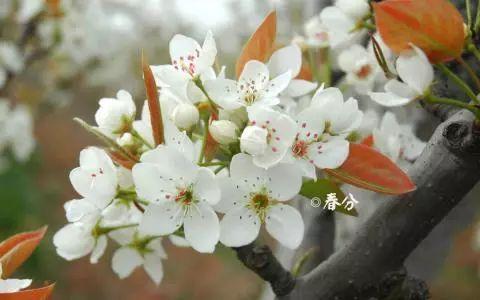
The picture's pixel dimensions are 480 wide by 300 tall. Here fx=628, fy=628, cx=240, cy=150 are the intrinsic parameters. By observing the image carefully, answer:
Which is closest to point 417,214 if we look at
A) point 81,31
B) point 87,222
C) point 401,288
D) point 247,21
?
point 401,288

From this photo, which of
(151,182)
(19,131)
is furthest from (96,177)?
(19,131)

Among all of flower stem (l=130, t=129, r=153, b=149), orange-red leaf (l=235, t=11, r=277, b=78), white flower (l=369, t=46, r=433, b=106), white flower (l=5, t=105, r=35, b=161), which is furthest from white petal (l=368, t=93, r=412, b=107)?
white flower (l=5, t=105, r=35, b=161)

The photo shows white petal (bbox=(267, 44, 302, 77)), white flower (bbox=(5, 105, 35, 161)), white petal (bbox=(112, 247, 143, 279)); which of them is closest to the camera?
white petal (bbox=(267, 44, 302, 77))

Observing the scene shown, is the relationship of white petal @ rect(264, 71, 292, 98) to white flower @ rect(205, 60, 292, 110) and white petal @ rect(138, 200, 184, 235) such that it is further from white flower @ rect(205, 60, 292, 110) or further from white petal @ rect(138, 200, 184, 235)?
white petal @ rect(138, 200, 184, 235)

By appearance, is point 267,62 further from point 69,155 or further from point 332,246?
point 69,155

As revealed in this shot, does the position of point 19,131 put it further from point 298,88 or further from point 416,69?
point 416,69

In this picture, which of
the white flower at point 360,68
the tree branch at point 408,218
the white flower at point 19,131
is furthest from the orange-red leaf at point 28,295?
the white flower at point 19,131

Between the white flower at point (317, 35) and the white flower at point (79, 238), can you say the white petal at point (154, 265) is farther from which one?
the white flower at point (317, 35)
